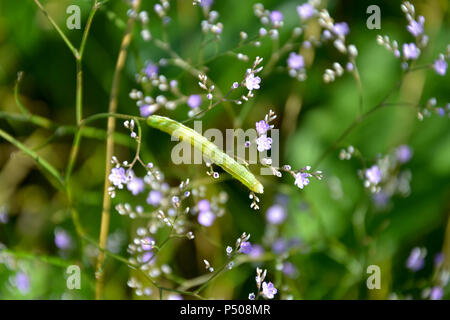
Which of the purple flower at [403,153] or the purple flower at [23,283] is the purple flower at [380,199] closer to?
the purple flower at [403,153]

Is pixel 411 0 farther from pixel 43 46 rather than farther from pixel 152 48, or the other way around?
pixel 43 46

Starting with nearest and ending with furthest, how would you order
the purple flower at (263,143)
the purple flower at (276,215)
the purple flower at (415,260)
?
the purple flower at (263,143)
the purple flower at (415,260)
the purple flower at (276,215)

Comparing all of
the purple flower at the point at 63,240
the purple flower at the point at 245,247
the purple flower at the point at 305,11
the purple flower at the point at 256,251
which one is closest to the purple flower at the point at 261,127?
the purple flower at the point at 245,247

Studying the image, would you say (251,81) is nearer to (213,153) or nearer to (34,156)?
(213,153)

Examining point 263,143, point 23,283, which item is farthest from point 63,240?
point 263,143

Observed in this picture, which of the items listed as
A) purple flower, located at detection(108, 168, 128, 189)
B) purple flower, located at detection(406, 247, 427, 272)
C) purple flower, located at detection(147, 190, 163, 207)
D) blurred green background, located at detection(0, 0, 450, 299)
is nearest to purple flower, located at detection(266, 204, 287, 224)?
blurred green background, located at detection(0, 0, 450, 299)

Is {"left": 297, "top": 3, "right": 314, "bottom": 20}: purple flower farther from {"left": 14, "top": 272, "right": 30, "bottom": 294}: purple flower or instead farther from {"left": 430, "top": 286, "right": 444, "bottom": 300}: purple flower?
{"left": 14, "top": 272, "right": 30, "bottom": 294}: purple flower
